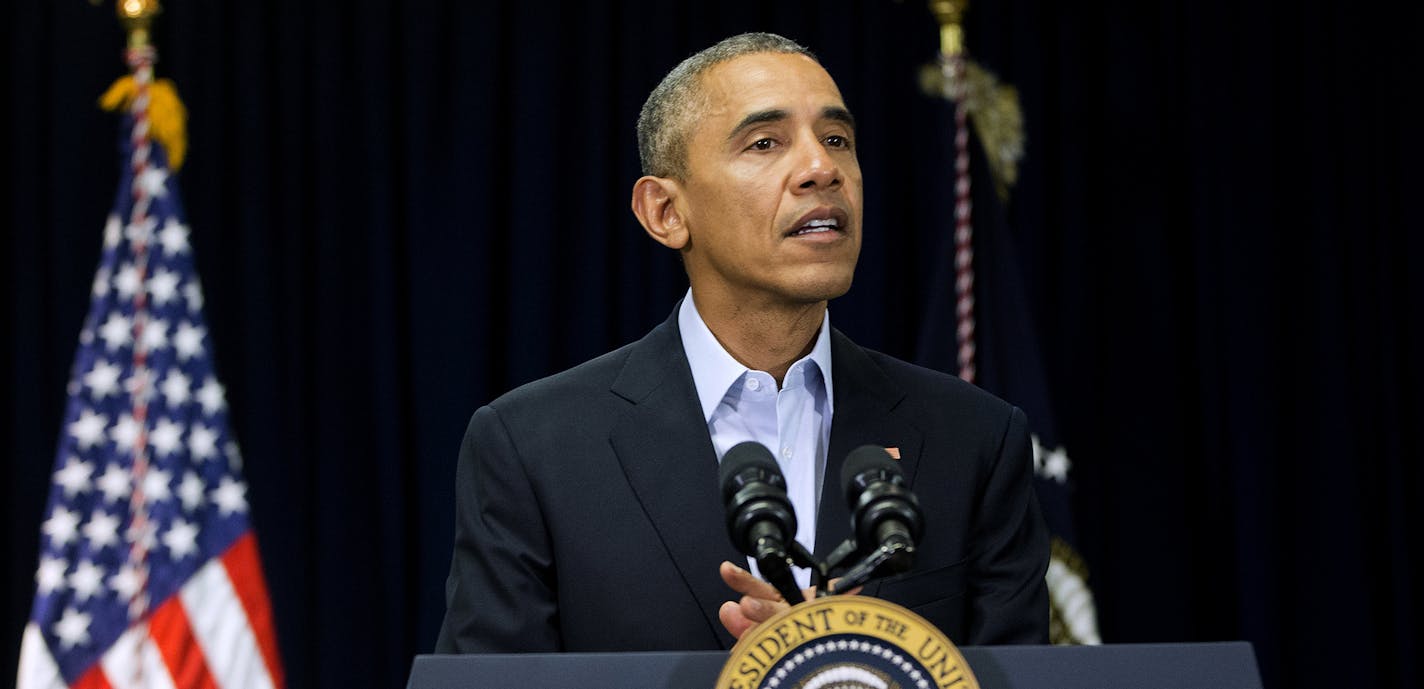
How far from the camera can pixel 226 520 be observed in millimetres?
3654

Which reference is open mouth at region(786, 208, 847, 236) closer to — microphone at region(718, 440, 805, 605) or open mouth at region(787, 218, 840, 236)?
open mouth at region(787, 218, 840, 236)

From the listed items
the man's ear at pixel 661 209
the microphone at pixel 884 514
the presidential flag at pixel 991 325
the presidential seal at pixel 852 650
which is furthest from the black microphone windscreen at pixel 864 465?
the presidential flag at pixel 991 325

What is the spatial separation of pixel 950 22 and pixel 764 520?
292 cm

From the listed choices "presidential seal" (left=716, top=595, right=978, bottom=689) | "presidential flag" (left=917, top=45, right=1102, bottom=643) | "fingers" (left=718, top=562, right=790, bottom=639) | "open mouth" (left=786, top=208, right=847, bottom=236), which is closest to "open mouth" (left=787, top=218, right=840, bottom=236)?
"open mouth" (left=786, top=208, right=847, bottom=236)

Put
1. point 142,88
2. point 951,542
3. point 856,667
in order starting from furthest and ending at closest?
point 142,88, point 951,542, point 856,667

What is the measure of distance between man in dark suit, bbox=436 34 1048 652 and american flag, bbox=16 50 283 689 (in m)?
1.84

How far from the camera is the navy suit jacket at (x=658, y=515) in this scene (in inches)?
72.3

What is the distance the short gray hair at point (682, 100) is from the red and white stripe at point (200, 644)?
1.92 meters

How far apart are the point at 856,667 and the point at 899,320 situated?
10.2 feet

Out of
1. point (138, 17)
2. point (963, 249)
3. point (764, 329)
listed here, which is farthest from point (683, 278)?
point (764, 329)

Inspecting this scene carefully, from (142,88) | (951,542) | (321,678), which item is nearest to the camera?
(951,542)

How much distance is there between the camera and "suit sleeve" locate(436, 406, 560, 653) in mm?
1804

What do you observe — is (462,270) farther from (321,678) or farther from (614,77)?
(321,678)

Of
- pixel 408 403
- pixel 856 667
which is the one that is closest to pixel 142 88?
pixel 408 403
